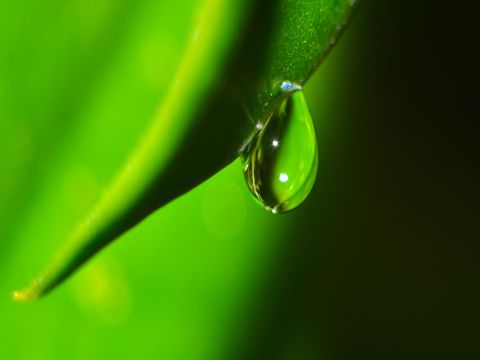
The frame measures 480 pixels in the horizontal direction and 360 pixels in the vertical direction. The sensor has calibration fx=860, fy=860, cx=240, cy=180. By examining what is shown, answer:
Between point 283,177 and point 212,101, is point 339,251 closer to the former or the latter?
point 283,177

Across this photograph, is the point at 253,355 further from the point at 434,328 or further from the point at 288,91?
the point at 288,91

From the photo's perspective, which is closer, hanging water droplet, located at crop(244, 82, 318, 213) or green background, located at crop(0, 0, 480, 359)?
hanging water droplet, located at crop(244, 82, 318, 213)

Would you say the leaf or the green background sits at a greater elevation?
the green background

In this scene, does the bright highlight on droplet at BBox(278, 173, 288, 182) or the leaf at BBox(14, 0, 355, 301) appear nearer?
the leaf at BBox(14, 0, 355, 301)

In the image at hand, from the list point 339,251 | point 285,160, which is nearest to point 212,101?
point 285,160

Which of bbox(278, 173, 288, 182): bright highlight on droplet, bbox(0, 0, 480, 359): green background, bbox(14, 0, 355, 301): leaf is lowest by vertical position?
bbox(14, 0, 355, 301): leaf

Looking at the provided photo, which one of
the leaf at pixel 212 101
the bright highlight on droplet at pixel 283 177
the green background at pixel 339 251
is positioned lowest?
the leaf at pixel 212 101

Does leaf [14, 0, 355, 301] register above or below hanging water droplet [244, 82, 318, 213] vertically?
below
